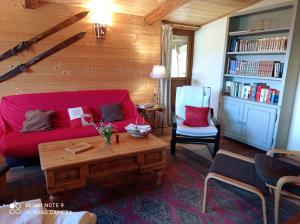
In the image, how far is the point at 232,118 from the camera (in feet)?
11.7

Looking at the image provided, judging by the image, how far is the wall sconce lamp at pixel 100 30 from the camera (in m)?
3.31

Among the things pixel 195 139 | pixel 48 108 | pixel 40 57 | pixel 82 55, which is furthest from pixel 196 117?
pixel 40 57

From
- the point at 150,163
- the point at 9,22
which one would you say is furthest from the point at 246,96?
the point at 9,22

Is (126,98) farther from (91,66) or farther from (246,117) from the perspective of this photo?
(246,117)

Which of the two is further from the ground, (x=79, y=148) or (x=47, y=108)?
(x=47, y=108)

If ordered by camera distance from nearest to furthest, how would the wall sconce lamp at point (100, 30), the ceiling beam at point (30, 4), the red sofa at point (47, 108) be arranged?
1. the red sofa at point (47, 108)
2. the ceiling beam at point (30, 4)
3. the wall sconce lamp at point (100, 30)

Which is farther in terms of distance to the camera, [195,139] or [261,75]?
[261,75]

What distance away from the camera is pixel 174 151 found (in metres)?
2.98

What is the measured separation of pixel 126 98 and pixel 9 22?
186 centimetres

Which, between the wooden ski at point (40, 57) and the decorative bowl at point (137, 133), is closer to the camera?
the decorative bowl at point (137, 133)

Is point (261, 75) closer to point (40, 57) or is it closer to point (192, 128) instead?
point (192, 128)

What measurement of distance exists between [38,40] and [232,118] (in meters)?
3.11

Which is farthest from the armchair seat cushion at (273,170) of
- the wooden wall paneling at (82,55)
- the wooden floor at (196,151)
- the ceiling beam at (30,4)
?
the ceiling beam at (30,4)

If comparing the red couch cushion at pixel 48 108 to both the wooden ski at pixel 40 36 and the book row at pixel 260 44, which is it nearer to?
the wooden ski at pixel 40 36
